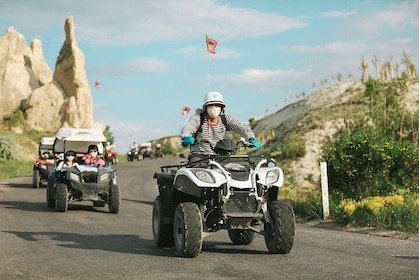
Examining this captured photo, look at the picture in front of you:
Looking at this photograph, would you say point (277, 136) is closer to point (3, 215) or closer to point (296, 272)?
point (3, 215)

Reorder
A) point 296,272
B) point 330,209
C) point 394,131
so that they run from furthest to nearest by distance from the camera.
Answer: point 394,131, point 330,209, point 296,272

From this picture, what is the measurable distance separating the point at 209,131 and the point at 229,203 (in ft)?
5.21

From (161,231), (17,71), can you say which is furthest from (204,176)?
(17,71)

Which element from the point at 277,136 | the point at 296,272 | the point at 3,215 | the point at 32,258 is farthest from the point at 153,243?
the point at 277,136

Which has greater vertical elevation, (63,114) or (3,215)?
(63,114)

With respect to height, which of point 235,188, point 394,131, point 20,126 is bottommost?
point 235,188

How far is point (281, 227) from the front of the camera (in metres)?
9.91

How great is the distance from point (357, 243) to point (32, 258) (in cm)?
499

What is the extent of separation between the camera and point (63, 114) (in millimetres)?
73438

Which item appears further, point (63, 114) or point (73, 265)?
point (63, 114)

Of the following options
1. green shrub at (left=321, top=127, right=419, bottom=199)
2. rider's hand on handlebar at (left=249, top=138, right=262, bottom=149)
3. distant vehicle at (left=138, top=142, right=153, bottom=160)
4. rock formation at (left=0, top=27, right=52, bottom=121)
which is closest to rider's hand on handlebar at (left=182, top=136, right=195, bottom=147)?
rider's hand on handlebar at (left=249, top=138, right=262, bottom=149)

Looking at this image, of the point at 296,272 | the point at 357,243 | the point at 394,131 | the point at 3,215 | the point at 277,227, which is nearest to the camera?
the point at 296,272

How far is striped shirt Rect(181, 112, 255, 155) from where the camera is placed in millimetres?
10844

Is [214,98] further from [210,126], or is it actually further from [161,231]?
[161,231]
